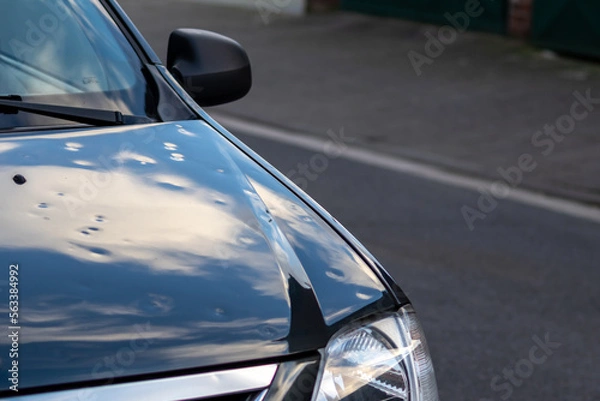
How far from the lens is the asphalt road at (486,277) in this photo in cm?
509

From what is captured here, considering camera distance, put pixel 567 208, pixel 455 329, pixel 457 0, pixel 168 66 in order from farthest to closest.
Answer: pixel 457 0
pixel 567 208
pixel 455 329
pixel 168 66

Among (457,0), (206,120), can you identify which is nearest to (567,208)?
(206,120)

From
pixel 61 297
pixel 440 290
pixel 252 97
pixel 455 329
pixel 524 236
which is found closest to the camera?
pixel 61 297

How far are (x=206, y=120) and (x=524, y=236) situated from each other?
4.51 m

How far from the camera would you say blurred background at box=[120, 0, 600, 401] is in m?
5.65

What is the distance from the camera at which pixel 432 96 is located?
490 inches

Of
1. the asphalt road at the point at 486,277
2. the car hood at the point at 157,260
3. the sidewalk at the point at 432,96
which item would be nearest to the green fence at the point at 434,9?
the sidewalk at the point at 432,96

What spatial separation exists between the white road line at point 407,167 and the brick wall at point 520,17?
505 cm

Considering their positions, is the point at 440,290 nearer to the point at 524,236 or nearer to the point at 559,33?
the point at 524,236

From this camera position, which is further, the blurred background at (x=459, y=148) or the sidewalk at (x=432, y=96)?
the sidewalk at (x=432, y=96)

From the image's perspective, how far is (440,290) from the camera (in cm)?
625

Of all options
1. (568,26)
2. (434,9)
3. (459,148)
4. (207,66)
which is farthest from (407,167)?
(434,9)

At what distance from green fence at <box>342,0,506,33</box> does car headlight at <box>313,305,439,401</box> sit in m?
13.1

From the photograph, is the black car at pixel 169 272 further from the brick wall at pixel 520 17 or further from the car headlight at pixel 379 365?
the brick wall at pixel 520 17
